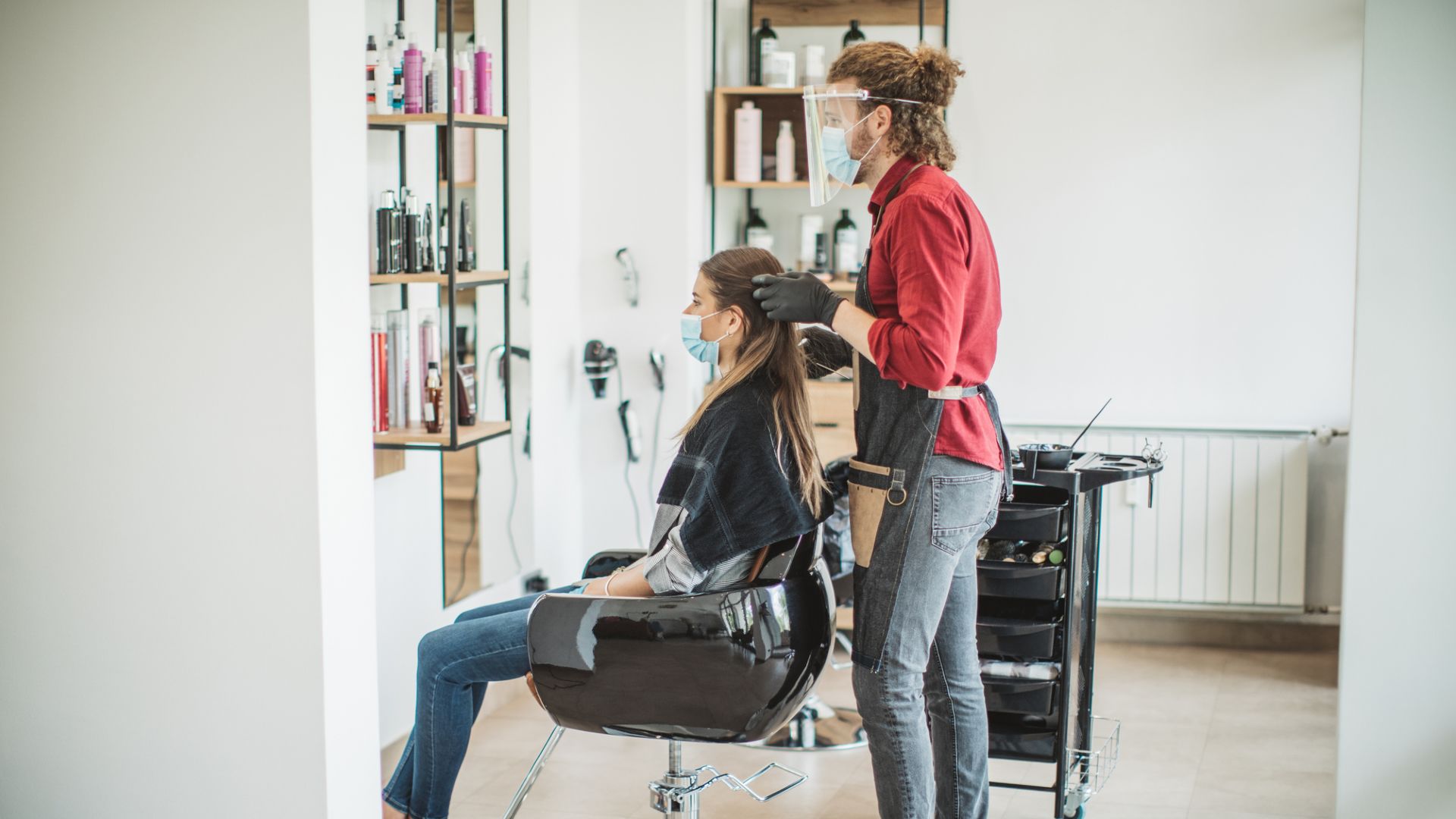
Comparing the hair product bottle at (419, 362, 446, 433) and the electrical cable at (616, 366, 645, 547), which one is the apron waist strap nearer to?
the hair product bottle at (419, 362, 446, 433)

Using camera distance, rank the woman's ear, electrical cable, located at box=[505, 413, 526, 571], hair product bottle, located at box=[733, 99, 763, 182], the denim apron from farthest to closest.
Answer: hair product bottle, located at box=[733, 99, 763, 182], electrical cable, located at box=[505, 413, 526, 571], the woman's ear, the denim apron

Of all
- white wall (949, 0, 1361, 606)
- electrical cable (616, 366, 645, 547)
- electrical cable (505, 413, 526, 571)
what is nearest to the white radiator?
white wall (949, 0, 1361, 606)

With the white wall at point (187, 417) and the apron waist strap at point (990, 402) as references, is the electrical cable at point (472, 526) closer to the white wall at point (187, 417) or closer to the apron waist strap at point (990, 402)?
the white wall at point (187, 417)

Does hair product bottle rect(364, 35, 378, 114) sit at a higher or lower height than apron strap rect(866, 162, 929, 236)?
higher

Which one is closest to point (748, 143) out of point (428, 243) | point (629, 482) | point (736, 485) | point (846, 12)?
point (846, 12)

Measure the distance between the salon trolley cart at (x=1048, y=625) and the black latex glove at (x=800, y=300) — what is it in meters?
0.71

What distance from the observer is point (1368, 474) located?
2.22 meters

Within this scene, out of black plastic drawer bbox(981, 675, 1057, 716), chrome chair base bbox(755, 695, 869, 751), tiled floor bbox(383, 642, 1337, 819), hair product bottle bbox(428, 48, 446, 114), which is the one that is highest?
hair product bottle bbox(428, 48, 446, 114)

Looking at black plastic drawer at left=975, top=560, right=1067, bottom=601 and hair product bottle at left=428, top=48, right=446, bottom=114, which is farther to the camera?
hair product bottle at left=428, top=48, right=446, bottom=114

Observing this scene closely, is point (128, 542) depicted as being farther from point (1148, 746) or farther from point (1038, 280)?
point (1038, 280)

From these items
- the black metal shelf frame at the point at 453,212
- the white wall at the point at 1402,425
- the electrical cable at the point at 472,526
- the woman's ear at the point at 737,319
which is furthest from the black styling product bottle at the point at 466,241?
the white wall at the point at 1402,425

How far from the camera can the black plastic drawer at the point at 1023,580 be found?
2.57 meters

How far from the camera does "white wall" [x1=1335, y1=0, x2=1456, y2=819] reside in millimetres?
2154

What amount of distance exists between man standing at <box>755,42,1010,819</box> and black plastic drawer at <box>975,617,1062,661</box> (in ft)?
1.89
